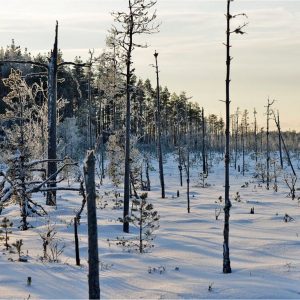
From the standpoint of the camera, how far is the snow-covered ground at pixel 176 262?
980 cm

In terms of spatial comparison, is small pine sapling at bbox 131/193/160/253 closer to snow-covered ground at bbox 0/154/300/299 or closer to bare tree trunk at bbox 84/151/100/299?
snow-covered ground at bbox 0/154/300/299

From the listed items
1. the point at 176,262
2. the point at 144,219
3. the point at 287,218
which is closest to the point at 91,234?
the point at 176,262

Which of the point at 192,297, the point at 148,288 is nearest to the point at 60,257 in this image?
the point at 148,288

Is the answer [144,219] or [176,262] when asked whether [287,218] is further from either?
[176,262]

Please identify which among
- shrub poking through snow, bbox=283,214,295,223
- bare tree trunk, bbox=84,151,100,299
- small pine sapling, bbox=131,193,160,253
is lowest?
shrub poking through snow, bbox=283,214,295,223

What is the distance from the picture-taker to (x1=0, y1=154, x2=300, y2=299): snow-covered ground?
9.80 metres

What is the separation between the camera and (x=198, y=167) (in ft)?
196

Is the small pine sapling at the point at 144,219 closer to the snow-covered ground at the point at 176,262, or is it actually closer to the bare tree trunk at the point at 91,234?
the snow-covered ground at the point at 176,262

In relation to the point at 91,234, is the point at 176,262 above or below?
below

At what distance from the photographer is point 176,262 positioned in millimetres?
12930

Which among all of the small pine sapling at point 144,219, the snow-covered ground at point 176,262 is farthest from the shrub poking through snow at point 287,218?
the small pine sapling at point 144,219

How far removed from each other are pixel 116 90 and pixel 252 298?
36.5 feet

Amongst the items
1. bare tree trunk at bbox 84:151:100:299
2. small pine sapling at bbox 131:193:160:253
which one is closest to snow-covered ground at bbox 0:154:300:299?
small pine sapling at bbox 131:193:160:253

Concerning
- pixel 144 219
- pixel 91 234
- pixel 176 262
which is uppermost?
pixel 91 234
